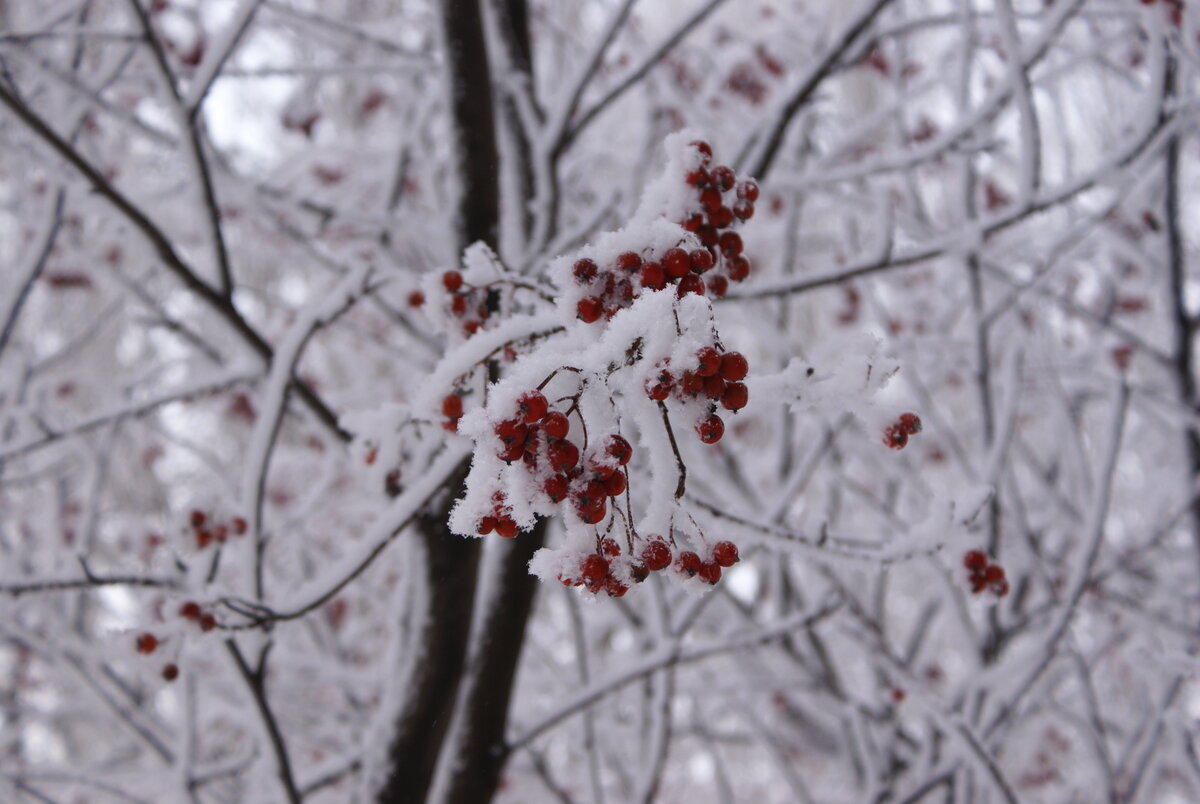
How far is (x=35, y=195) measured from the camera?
11.6 feet

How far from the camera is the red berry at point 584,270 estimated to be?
1.02m

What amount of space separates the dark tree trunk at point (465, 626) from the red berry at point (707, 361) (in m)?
1.03

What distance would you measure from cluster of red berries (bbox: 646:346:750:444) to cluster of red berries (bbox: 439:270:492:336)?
49cm

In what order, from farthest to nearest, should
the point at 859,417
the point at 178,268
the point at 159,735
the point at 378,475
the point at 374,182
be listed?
1. the point at 374,182
2. the point at 159,735
3. the point at 178,268
4. the point at 378,475
5. the point at 859,417

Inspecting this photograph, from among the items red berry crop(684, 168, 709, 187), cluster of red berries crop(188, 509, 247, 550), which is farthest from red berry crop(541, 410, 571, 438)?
cluster of red berries crop(188, 509, 247, 550)

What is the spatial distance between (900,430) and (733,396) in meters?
0.35

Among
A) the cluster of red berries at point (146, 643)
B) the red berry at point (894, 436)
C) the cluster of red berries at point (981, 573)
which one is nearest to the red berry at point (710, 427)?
the red berry at point (894, 436)

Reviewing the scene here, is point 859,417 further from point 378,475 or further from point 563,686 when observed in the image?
point 563,686

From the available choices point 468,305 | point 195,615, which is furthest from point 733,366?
point 195,615

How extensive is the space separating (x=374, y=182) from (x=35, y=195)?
1.53 metres

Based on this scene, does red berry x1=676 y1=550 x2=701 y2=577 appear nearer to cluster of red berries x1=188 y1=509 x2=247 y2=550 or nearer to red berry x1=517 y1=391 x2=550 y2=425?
red berry x1=517 y1=391 x2=550 y2=425

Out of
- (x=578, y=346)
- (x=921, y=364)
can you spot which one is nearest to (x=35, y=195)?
(x=578, y=346)

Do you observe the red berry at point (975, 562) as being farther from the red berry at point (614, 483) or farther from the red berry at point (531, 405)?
the red berry at point (531, 405)

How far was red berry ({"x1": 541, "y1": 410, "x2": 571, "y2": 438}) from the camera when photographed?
0.94m
